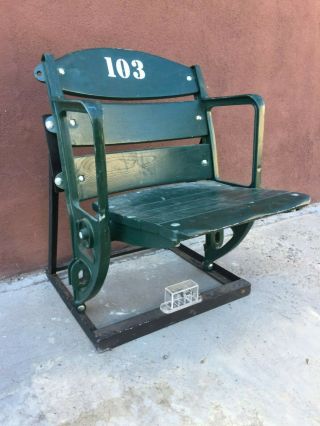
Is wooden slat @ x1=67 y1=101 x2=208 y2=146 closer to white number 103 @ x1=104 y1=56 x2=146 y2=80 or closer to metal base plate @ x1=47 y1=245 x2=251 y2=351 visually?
white number 103 @ x1=104 y1=56 x2=146 y2=80

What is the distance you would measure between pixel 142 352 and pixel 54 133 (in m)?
0.84

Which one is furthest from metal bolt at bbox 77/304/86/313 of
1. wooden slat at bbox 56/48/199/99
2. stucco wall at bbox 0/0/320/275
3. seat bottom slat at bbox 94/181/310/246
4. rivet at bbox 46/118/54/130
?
wooden slat at bbox 56/48/199/99

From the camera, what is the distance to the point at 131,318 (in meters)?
1.46

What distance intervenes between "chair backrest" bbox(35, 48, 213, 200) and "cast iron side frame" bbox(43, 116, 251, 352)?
0.13 meters

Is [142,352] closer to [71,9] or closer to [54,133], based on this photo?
[54,133]

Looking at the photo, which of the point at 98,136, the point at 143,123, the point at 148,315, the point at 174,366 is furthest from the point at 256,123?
the point at 174,366

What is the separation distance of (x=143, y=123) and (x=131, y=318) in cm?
78

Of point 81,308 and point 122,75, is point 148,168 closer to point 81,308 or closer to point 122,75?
point 122,75

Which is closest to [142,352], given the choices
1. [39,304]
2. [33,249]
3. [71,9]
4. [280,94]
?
[39,304]

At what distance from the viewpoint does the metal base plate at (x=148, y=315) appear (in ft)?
4.53

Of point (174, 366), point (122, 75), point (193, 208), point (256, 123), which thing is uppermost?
point (122, 75)

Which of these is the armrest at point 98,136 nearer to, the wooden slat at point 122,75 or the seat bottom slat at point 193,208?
the seat bottom slat at point 193,208

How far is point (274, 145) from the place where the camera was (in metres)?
2.65

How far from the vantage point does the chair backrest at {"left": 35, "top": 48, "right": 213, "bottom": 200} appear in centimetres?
146
